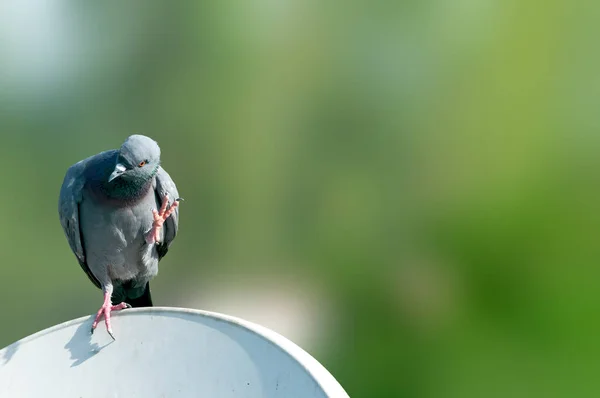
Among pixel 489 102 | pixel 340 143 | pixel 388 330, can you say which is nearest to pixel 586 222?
pixel 489 102

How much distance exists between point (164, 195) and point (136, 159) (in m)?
0.25

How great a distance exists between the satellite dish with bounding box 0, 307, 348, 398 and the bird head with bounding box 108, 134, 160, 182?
1.42ft

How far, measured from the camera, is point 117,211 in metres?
1.31

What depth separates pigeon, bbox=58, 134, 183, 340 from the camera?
1232 millimetres

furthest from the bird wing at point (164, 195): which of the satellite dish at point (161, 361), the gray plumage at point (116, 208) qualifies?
the satellite dish at point (161, 361)

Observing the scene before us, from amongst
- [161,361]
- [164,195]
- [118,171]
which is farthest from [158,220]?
[161,361]

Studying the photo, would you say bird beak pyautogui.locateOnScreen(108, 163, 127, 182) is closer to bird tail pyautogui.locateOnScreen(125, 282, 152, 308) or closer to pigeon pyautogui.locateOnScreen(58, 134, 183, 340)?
Result: pigeon pyautogui.locateOnScreen(58, 134, 183, 340)

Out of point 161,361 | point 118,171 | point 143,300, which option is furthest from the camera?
point 143,300

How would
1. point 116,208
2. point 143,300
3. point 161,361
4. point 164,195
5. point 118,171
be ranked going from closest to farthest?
1. point 161,361
2. point 118,171
3. point 116,208
4. point 164,195
5. point 143,300

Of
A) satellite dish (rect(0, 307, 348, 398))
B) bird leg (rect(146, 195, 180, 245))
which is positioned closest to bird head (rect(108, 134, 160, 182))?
bird leg (rect(146, 195, 180, 245))

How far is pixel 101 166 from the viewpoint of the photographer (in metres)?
1.29

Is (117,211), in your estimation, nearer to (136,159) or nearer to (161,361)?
(136,159)

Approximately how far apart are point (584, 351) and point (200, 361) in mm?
1669

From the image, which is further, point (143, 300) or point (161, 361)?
point (143, 300)
